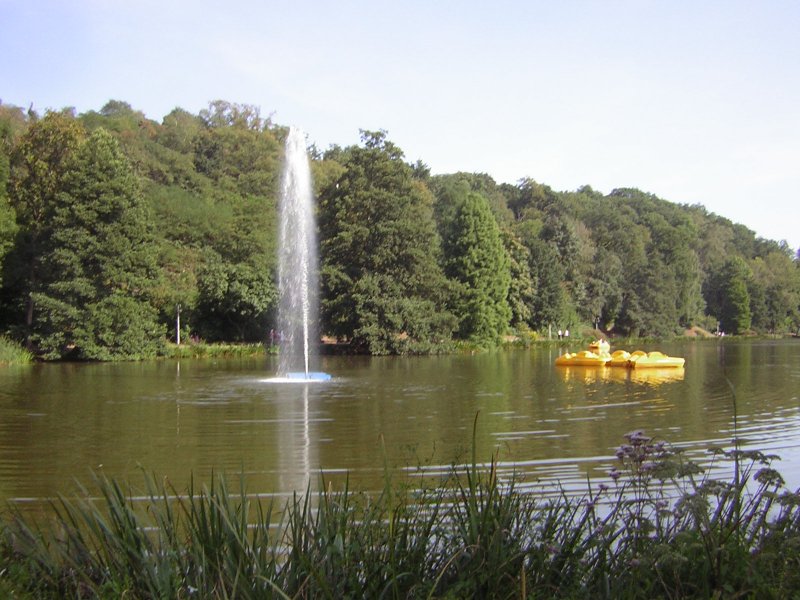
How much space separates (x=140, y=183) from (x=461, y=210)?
19.4m

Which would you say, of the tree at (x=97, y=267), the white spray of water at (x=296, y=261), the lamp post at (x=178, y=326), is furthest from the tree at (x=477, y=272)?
the tree at (x=97, y=267)

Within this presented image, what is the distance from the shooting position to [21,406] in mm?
16875

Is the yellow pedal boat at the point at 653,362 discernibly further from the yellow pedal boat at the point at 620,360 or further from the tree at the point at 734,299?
the tree at the point at 734,299

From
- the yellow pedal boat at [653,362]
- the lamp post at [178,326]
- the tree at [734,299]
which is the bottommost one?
the yellow pedal boat at [653,362]

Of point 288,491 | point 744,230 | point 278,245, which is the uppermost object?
point 744,230

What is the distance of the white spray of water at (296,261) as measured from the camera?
2713 centimetres

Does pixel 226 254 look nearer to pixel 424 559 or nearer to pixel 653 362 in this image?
pixel 653 362

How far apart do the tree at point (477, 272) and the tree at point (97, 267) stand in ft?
60.0

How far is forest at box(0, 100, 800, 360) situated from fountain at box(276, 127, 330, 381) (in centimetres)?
74

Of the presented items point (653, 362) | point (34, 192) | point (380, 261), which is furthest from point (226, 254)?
point (653, 362)

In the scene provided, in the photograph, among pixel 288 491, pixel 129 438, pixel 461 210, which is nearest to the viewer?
pixel 288 491

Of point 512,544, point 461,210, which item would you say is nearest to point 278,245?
point 461,210

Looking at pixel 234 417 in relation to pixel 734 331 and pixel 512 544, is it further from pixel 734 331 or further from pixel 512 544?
pixel 734 331

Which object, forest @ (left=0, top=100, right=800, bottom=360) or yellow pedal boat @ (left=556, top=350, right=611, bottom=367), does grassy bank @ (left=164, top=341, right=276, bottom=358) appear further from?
yellow pedal boat @ (left=556, top=350, right=611, bottom=367)
